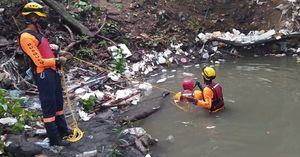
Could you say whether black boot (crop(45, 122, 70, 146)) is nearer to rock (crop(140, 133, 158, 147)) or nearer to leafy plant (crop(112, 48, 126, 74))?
rock (crop(140, 133, 158, 147))

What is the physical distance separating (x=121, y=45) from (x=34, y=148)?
5.83m

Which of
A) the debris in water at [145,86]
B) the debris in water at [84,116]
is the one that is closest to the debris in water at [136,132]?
the debris in water at [84,116]

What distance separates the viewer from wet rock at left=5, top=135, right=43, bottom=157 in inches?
208

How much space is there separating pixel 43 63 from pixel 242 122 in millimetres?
3294

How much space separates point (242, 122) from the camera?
691 centimetres

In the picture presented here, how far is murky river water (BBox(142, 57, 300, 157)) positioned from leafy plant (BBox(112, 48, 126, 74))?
→ 1.09 m

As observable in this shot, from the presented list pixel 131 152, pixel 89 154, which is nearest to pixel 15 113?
pixel 89 154

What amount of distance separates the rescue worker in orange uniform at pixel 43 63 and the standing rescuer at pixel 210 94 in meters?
2.60

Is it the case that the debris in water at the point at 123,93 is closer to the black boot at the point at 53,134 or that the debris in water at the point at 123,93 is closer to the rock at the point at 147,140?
the rock at the point at 147,140

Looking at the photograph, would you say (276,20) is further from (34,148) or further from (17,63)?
(34,148)

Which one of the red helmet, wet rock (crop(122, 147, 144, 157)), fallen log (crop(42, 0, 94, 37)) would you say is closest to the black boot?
wet rock (crop(122, 147, 144, 157))

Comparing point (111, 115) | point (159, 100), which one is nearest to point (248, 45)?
point (159, 100)

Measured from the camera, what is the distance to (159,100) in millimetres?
8242

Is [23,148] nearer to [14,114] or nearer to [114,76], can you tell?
[14,114]
